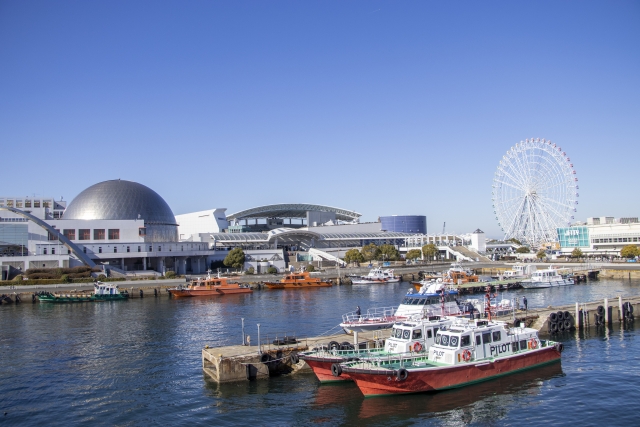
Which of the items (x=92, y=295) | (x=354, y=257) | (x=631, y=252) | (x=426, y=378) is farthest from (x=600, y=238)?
(x=426, y=378)

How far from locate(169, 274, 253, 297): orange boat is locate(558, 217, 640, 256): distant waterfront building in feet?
258

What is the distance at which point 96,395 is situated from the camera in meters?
23.7

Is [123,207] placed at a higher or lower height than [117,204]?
lower

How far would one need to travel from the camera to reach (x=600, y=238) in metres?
110

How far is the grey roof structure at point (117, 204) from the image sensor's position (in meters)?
93.3

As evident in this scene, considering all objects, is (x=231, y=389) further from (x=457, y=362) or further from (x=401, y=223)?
(x=401, y=223)

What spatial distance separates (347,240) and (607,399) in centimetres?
9951

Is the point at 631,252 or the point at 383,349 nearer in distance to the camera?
the point at 383,349

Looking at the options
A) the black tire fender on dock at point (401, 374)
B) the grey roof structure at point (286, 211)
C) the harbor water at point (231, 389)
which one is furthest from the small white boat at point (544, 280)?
the grey roof structure at point (286, 211)

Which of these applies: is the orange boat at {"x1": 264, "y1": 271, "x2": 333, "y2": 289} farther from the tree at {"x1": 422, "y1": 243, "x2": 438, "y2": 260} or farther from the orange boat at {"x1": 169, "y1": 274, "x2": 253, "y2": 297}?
the tree at {"x1": 422, "y1": 243, "x2": 438, "y2": 260}

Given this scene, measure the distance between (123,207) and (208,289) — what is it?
1540 inches

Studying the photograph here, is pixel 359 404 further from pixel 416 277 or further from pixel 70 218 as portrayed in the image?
→ pixel 70 218

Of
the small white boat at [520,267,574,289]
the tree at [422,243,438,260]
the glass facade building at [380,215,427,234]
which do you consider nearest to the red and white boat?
the small white boat at [520,267,574,289]

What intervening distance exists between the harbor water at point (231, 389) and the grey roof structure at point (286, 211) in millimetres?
95441
